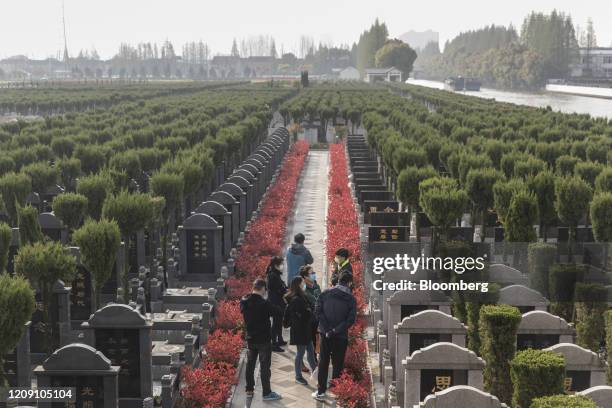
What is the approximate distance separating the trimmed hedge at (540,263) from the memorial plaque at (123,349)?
10.5m

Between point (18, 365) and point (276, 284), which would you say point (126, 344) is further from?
point (276, 284)

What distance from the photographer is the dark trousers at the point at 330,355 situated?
14.7 m

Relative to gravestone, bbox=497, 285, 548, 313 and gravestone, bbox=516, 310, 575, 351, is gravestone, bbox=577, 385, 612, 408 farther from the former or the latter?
gravestone, bbox=497, 285, 548, 313

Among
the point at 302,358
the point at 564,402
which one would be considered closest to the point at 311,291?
the point at 302,358

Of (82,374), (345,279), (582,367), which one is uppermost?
(345,279)

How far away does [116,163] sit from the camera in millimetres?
33500

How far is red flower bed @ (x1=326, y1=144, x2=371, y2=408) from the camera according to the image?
1459cm

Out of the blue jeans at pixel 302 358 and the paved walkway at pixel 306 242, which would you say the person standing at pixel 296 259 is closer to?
the paved walkway at pixel 306 242

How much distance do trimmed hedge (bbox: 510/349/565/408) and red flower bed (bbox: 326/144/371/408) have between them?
396cm

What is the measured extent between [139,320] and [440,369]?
18.3 ft

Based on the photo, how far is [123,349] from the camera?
48.6 ft

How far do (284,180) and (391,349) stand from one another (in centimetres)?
3115

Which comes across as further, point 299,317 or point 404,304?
A: point 404,304

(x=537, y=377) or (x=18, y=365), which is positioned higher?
(x=537, y=377)
